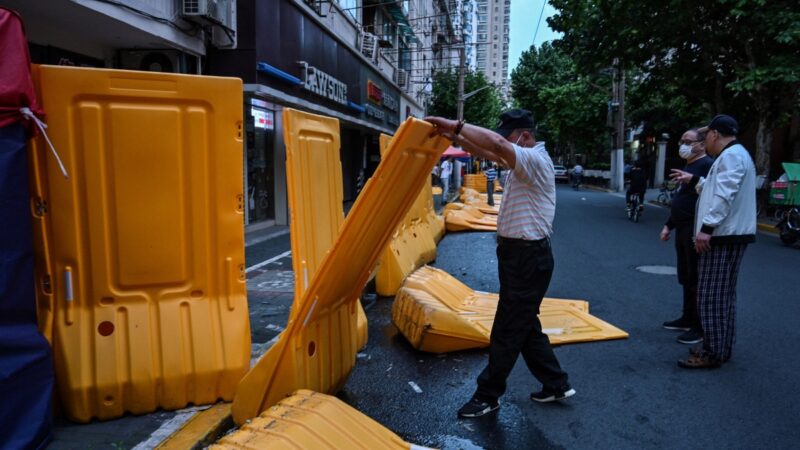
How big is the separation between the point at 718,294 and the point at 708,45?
13.7 metres

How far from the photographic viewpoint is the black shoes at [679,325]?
549 centimetres

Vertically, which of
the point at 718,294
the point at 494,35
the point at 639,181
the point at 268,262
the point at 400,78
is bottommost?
the point at 268,262

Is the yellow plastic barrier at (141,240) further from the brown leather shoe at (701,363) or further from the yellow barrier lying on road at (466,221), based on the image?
the yellow barrier lying on road at (466,221)

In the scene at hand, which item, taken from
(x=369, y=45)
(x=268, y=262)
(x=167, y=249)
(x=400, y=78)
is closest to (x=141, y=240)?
(x=167, y=249)

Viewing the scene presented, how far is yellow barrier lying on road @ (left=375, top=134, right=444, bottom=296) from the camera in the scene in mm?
6852

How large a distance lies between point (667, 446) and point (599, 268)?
586 centimetres

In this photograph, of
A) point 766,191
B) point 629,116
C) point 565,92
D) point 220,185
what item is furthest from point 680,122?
point 220,185

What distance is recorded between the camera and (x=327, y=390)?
11.2ft

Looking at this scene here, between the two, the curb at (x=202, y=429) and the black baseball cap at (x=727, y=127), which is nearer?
the curb at (x=202, y=429)

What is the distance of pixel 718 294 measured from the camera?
4.36 metres

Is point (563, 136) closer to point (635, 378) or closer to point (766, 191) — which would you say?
point (766, 191)

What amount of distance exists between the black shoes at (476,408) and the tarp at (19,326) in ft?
7.71

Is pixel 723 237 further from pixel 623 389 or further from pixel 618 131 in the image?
pixel 618 131

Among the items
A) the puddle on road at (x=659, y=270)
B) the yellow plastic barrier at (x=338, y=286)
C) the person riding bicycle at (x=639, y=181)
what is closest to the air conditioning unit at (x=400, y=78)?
the person riding bicycle at (x=639, y=181)
